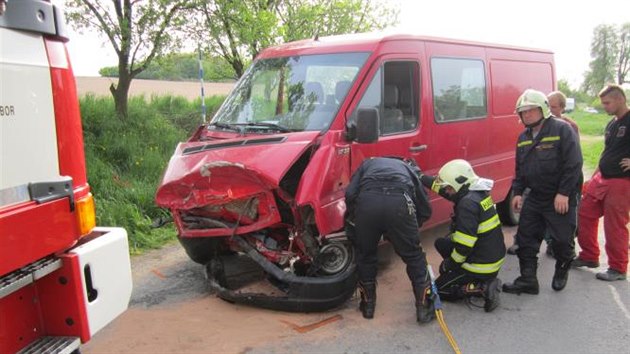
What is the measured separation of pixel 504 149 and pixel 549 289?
2240mm

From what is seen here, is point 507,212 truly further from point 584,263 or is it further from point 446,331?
point 446,331

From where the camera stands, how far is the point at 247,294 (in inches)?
164

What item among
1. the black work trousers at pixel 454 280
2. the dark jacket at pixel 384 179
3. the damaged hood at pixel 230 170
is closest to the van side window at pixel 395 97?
the dark jacket at pixel 384 179

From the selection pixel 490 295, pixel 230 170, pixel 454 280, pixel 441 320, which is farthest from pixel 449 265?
pixel 230 170

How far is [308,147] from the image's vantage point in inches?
156

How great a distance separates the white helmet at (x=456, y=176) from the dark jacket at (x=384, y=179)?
23 centimetres

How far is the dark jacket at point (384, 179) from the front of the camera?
12.9ft

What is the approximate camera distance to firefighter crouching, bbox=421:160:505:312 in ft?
13.5

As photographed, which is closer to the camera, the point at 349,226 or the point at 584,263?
the point at 349,226

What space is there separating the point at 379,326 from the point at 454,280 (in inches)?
32.5

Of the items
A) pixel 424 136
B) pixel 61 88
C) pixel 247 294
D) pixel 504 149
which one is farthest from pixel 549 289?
pixel 61 88

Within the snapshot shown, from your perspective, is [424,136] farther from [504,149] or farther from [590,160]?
[590,160]

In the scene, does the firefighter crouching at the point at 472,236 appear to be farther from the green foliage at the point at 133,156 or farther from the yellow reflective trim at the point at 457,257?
the green foliage at the point at 133,156

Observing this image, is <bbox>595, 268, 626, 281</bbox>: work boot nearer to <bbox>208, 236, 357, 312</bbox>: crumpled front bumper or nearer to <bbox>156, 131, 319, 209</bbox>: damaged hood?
<bbox>208, 236, 357, 312</bbox>: crumpled front bumper
